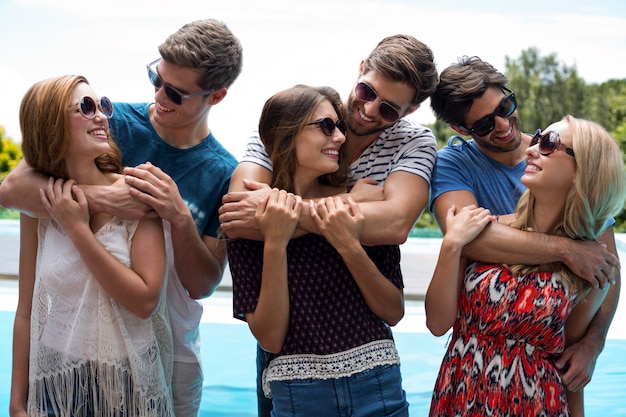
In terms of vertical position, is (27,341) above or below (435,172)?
below

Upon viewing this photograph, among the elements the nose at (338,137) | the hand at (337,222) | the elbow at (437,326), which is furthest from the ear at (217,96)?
the elbow at (437,326)

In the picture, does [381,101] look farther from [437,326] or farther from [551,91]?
[551,91]

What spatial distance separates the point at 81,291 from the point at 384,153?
1.21 m

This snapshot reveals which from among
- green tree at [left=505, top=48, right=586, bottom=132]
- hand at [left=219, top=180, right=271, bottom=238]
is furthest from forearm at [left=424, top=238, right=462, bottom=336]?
green tree at [left=505, top=48, right=586, bottom=132]

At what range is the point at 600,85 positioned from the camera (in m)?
27.3

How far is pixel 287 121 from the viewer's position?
8.07ft

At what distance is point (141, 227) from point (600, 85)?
2789 cm

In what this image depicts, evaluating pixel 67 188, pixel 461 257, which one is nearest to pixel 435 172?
pixel 461 257

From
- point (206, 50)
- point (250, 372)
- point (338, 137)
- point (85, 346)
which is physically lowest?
point (250, 372)

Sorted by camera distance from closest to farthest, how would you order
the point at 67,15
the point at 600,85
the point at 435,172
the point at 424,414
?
the point at 435,172 → the point at 424,414 → the point at 600,85 → the point at 67,15

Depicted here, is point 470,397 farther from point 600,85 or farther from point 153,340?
point 600,85

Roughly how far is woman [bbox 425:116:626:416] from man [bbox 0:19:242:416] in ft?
3.06

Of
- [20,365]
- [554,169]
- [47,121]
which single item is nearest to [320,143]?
[554,169]

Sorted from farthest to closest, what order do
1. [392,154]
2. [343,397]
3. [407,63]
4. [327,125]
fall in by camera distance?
[392,154] < [407,63] < [327,125] < [343,397]
